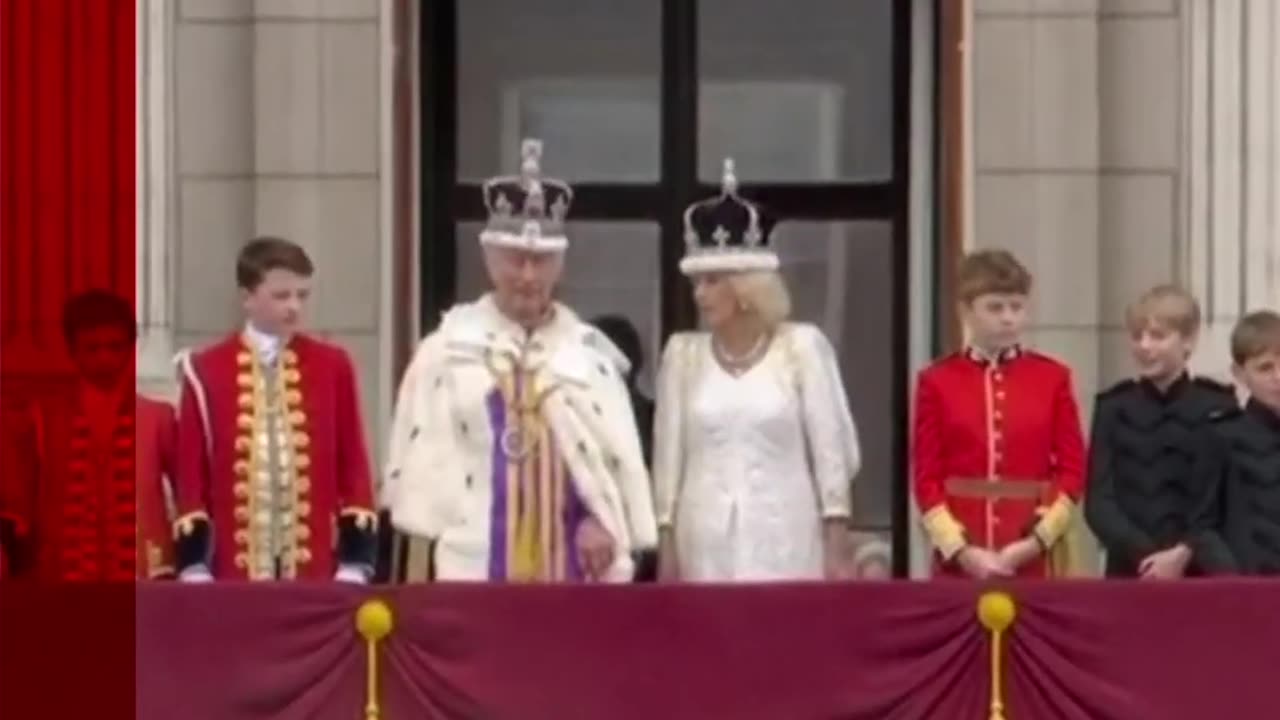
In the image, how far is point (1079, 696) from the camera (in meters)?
9.72

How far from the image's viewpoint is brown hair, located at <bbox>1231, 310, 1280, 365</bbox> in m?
10.6

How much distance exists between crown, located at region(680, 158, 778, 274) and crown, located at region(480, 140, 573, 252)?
392 millimetres

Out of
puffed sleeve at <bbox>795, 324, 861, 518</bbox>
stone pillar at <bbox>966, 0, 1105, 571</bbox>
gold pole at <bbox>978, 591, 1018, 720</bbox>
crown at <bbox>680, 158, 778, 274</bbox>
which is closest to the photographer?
gold pole at <bbox>978, 591, 1018, 720</bbox>

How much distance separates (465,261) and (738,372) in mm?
2758

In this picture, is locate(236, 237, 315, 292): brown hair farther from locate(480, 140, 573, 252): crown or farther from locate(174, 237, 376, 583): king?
locate(480, 140, 573, 252): crown

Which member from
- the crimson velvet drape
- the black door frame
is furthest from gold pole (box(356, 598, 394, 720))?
the black door frame

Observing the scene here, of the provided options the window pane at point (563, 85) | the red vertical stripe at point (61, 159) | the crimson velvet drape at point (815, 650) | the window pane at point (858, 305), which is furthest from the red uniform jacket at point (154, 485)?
the window pane at point (858, 305)

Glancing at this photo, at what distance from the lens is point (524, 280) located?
1043cm

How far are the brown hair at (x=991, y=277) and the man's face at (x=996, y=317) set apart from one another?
0.05 ft

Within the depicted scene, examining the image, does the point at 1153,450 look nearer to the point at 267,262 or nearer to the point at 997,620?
the point at 997,620

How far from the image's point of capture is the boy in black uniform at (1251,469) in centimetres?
1040

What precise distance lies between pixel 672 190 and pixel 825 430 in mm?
2829

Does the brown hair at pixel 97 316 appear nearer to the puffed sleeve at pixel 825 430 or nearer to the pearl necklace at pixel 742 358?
the pearl necklace at pixel 742 358

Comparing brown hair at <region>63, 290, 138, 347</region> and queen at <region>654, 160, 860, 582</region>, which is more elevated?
brown hair at <region>63, 290, 138, 347</region>
